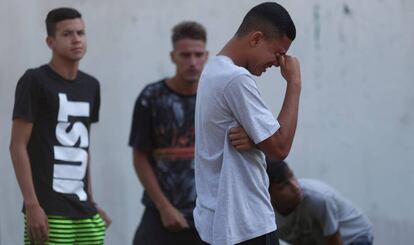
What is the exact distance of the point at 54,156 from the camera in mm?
4840

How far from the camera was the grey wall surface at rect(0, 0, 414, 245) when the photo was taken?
6.17m

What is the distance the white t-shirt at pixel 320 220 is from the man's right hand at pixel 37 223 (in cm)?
129

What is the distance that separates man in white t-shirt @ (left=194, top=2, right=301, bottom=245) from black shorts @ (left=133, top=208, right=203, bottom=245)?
1461mm

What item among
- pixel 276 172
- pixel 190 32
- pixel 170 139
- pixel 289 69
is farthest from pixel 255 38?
pixel 190 32

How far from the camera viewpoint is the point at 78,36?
5.08 meters

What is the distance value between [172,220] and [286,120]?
1.63m

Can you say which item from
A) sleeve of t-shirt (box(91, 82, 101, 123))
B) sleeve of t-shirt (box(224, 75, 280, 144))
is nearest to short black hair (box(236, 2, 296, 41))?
sleeve of t-shirt (box(224, 75, 280, 144))

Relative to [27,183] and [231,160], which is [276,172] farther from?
[231,160]

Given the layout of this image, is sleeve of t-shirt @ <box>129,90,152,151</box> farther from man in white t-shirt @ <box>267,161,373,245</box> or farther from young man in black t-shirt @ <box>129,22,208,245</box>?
man in white t-shirt @ <box>267,161,373,245</box>

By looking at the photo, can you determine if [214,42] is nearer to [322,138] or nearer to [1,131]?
[322,138]

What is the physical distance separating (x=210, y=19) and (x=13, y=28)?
114 cm

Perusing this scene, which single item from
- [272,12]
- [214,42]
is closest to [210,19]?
[214,42]

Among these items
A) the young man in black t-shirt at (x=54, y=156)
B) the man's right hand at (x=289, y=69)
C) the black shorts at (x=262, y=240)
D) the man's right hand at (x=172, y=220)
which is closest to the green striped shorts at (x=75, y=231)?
the young man in black t-shirt at (x=54, y=156)

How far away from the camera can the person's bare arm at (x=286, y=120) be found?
3.78 m
